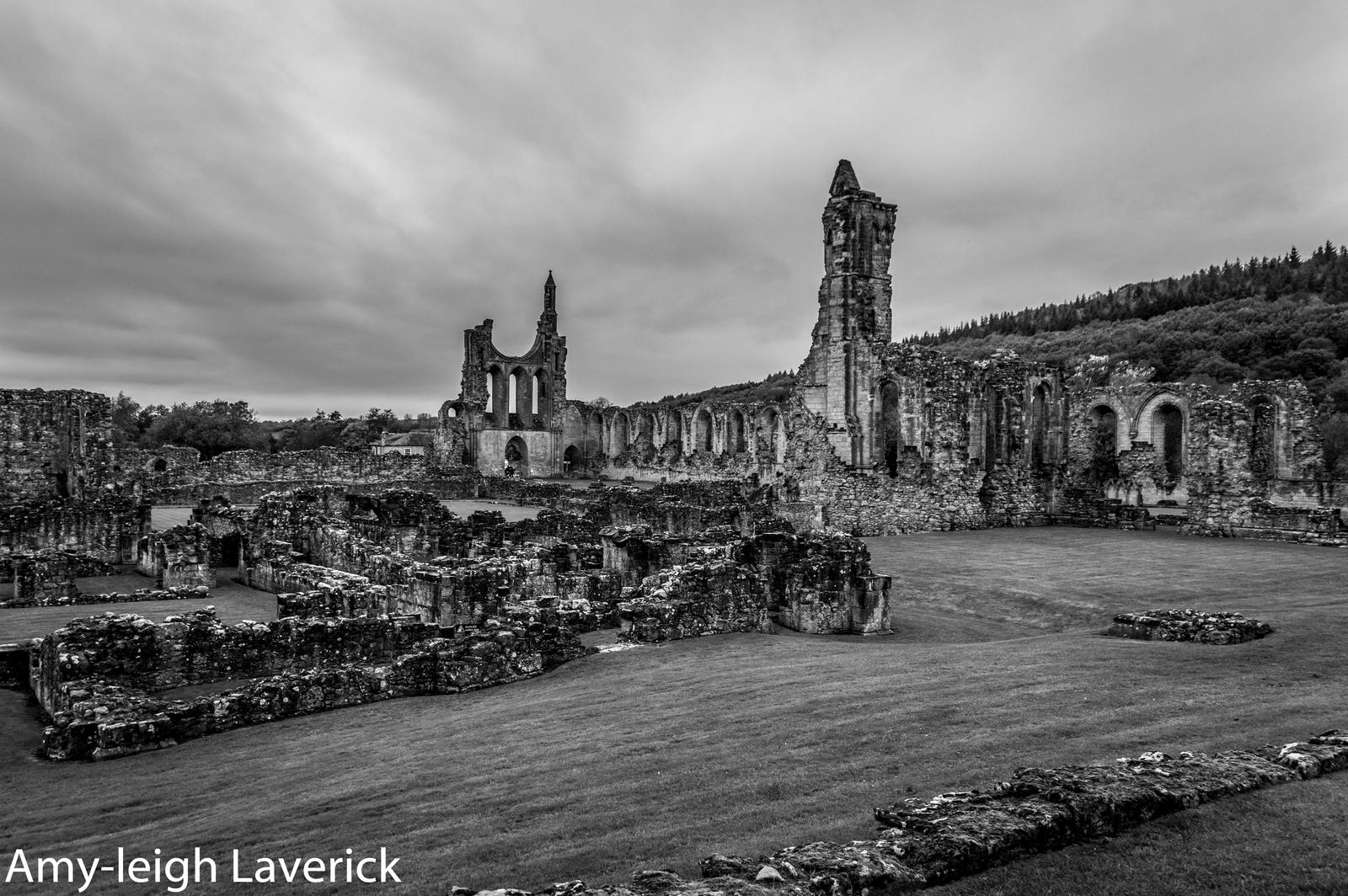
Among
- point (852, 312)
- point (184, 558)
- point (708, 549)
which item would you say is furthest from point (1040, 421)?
point (184, 558)

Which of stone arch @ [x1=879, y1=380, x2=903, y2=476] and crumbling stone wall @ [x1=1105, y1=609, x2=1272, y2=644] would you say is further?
stone arch @ [x1=879, y1=380, x2=903, y2=476]

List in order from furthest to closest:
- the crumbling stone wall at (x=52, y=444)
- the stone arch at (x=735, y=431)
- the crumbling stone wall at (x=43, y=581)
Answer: the stone arch at (x=735, y=431), the crumbling stone wall at (x=52, y=444), the crumbling stone wall at (x=43, y=581)

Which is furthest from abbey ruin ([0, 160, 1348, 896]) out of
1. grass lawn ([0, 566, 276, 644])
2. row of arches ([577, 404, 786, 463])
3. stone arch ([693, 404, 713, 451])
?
stone arch ([693, 404, 713, 451])

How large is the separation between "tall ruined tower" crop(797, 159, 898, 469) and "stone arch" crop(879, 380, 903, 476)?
1.01m

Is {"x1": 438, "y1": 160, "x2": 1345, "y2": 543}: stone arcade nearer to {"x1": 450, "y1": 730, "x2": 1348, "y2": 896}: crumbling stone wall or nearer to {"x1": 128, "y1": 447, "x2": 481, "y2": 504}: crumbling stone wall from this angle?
{"x1": 128, "y1": 447, "x2": 481, "y2": 504}: crumbling stone wall

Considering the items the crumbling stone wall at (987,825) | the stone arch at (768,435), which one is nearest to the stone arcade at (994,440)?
the stone arch at (768,435)

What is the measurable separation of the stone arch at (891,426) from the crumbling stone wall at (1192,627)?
2116 cm

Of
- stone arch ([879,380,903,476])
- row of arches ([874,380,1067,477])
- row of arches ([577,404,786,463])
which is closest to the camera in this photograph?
row of arches ([874,380,1067,477])

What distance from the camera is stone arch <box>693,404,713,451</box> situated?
63.2m

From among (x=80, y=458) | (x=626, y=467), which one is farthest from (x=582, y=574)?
(x=626, y=467)

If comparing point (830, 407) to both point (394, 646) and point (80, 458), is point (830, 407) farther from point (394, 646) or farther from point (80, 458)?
point (80, 458)

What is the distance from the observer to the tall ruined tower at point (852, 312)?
118 feet

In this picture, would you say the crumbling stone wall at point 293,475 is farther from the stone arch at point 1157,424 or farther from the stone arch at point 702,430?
the stone arch at point 1157,424

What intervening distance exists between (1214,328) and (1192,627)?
86.7m
